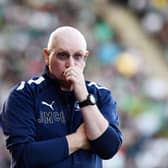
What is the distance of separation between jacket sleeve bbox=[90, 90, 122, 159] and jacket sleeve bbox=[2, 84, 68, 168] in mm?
124

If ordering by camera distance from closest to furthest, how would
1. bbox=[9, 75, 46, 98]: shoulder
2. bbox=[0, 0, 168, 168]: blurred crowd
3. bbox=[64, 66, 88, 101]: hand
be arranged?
bbox=[64, 66, 88, 101]: hand
bbox=[9, 75, 46, 98]: shoulder
bbox=[0, 0, 168, 168]: blurred crowd

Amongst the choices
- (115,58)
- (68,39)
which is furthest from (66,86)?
(115,58)

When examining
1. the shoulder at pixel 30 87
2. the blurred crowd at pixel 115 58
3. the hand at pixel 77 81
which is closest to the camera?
the hand at pixel 77 81

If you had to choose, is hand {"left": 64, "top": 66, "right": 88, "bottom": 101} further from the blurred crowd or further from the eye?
the blurred crowd

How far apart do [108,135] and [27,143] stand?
30 centimetres

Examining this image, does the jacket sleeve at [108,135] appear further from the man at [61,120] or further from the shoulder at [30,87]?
the shoulder at [30,87]

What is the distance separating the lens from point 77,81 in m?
3.02

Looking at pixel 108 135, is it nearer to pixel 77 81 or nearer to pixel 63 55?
pixel 77 81

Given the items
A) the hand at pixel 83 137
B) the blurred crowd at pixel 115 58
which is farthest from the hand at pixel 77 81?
the blurred crowd at pixel 115 58

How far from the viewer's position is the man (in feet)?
9.85

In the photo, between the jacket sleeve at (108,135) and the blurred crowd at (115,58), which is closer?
the jacket sleeve at (108,135)

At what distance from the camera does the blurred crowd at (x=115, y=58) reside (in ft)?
30.5

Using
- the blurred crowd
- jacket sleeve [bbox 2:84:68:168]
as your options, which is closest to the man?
jacket sleeve [bbox 2:84:68:168]

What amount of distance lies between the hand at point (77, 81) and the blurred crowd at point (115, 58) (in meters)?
4.60
